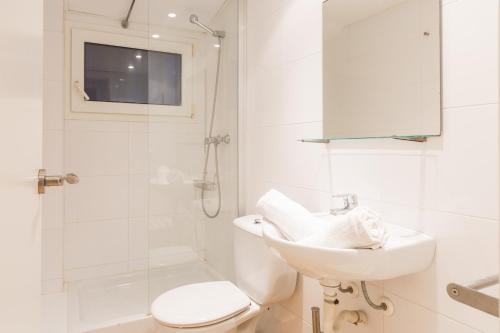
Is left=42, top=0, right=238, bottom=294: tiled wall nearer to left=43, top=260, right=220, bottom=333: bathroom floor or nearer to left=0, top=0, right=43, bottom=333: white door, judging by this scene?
left=43, top=260, right=220, bottom=333: bathroom floor

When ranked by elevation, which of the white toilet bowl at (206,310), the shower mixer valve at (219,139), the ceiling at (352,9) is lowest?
the white toilet bowl at (206,310)

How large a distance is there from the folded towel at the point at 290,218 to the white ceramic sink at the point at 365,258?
0.11 meters

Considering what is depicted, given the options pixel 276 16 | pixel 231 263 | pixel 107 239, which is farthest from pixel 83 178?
pixel 276 16

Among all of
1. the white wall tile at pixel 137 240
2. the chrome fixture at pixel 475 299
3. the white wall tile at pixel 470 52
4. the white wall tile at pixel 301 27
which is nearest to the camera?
the chrome fixture at pixel 475 299

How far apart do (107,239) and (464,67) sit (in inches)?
91.8

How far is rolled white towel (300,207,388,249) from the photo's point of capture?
2.89 feet

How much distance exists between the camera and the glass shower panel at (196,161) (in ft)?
6.53

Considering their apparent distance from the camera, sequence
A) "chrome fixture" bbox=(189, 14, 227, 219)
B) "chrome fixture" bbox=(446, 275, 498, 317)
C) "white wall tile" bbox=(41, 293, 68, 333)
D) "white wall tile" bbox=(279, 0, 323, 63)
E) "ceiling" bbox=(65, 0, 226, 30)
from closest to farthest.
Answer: "chrome fixture" bbox=(446, 275, 498, 317)
"white wall tile" bbox=(279, 0, 323, 63)
"white wall tile" bbox=(41, 293, 68, 333)
"ceiling" bbox=(65, 0, 226, 30)
"chrome fixture" bbox=(189, 14, 227, 219)

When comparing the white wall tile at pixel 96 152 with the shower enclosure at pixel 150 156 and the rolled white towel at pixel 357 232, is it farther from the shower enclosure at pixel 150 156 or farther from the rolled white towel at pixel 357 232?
the rolled white towel at pixel 357 232

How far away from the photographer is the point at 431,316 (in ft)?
3.35

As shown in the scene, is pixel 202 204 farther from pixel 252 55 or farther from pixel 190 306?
pixel 252 55

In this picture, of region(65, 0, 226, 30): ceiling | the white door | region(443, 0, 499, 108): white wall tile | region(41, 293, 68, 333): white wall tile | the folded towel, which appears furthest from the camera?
region(65, 0, 226, 30): ceiling

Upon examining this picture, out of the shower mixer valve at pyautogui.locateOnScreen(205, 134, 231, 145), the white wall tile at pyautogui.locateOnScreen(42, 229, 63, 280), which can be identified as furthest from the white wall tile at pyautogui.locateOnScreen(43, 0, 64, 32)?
the white wall tile at pyautogui.locateOnScreen(42, 229, 63, 280)

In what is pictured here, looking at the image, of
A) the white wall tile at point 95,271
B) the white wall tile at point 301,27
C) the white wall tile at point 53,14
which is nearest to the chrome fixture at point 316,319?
the white wall tile at point 301,27
